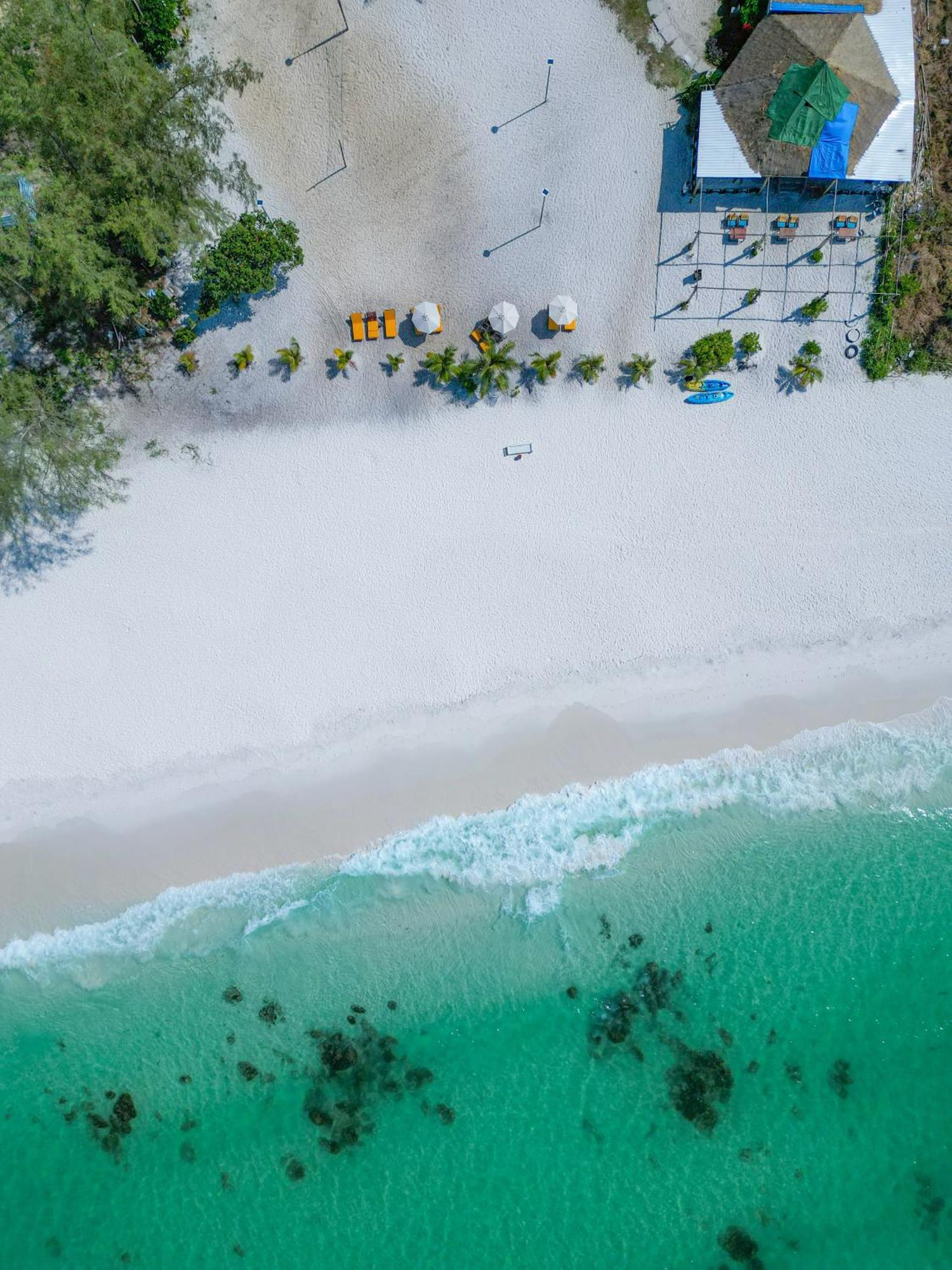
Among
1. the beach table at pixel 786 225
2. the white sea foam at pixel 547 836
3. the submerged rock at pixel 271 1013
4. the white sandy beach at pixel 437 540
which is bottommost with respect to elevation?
the submerged rock at pixel 271 1013

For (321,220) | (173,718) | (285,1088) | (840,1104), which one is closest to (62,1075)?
(285,1088)

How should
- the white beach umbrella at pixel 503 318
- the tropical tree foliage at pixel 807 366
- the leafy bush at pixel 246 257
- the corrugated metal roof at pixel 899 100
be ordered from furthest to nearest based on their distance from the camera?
the tropical tree foliage at pixel 807 366
the white beach umbrella at pixel 503 318
the corrugated metal roof at pixel 899 100
the leafy bush at pixel 246 257

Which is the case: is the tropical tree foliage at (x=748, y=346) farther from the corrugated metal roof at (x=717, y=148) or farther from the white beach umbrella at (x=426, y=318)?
the white beach umbrella at (x=426, y=318)

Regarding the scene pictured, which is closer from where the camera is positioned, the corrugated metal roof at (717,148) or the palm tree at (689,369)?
the corrugated metal roof at (717,148)

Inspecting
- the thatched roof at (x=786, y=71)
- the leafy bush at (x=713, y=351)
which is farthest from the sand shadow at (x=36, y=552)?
the thatched roof at (x=786, y=71)

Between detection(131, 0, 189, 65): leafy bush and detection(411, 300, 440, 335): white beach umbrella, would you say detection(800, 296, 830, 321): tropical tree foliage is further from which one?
detection(131, 0, 189, 65): leafy bush

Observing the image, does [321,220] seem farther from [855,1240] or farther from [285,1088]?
[855,1240]

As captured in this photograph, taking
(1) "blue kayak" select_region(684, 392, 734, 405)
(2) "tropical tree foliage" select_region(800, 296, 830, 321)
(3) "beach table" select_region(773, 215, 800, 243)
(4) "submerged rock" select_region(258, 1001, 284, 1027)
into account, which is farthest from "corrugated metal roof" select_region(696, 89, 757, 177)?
(4) "submerged rock" select_region(258, 1001, 284, 1027)

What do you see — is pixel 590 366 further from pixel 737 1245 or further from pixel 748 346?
pixel 737 1245
